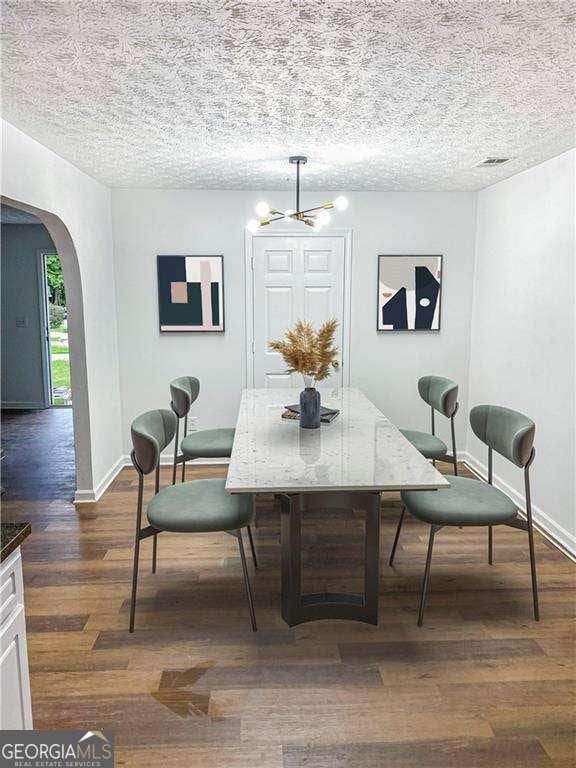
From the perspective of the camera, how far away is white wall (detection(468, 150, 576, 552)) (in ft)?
11.0

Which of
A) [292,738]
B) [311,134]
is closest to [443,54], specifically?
[311,134]

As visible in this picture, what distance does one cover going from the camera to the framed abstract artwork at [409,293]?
15.8 ft

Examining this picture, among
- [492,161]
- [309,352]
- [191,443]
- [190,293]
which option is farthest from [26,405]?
[492,161]

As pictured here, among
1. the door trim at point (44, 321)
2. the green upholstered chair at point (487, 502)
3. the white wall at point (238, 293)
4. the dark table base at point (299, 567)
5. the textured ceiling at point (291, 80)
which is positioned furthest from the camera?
the door trim at point (44, 321)

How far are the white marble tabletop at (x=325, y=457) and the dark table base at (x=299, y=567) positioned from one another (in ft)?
0.48

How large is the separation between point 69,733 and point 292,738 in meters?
0.78

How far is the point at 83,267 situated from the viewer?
3953mm

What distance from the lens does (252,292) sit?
4824 millimetres

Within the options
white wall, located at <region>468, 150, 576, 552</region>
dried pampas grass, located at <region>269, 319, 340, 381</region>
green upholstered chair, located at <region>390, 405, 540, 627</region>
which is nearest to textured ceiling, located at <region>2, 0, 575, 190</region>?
white wall, located at <region>468, 150, 576, 552</region>

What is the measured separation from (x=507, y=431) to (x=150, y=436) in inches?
69.5

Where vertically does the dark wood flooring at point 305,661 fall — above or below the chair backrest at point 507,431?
below

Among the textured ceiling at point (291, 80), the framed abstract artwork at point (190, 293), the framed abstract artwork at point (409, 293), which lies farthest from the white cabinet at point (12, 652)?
the framed abstract artwork at point (409, 293)

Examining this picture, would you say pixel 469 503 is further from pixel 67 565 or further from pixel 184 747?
pixel 67 565

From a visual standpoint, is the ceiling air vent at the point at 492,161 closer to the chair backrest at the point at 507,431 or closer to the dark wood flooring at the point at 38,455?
the chair backrest at the point at 507,431
